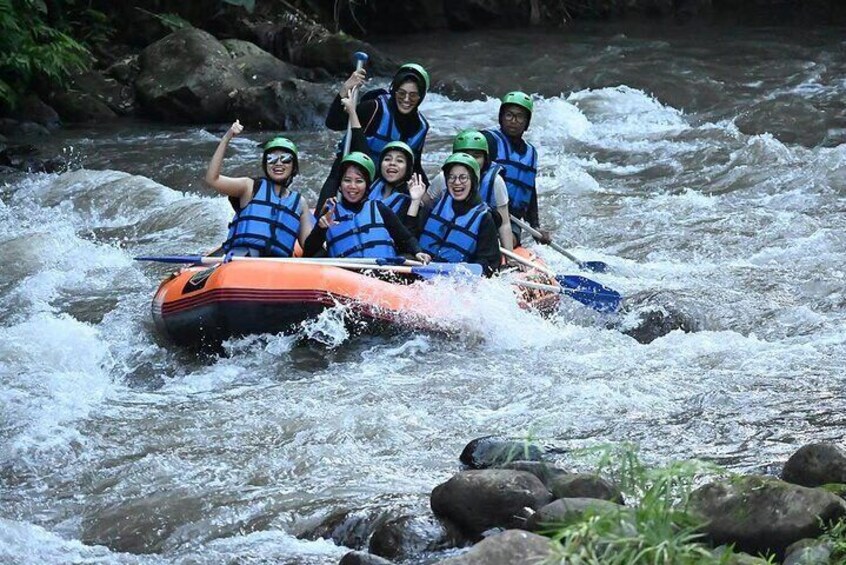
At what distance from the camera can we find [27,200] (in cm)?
1143

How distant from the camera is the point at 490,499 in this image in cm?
463

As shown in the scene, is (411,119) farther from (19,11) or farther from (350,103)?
(19,11)

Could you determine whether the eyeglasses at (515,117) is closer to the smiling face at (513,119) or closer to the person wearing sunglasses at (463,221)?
the smiling face at (513,119)

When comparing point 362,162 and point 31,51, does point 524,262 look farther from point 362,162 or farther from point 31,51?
point 31,51

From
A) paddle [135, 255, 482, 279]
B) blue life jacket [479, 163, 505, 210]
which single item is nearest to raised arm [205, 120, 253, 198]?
paddle [135, 255, 482, 279]

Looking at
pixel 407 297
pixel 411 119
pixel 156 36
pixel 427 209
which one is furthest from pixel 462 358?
pixel 156 36

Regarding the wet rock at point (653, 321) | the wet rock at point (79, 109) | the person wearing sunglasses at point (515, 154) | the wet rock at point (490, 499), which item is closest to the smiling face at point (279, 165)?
the person wearing sunglasses at point (515, 154)

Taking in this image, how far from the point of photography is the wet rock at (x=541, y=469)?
4.84 m

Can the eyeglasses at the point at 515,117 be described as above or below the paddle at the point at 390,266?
above

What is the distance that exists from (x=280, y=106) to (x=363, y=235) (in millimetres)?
6829

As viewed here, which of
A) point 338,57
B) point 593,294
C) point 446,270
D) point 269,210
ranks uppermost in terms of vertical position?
point 338,57

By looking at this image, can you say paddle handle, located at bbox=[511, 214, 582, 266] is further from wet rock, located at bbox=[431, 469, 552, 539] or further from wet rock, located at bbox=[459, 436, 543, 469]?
wet rock, located at bbox=[431, 469, 552, 539]

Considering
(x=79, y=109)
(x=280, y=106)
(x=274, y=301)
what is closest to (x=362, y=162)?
(x=274, y=301)

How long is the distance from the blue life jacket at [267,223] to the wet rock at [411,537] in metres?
3.42
